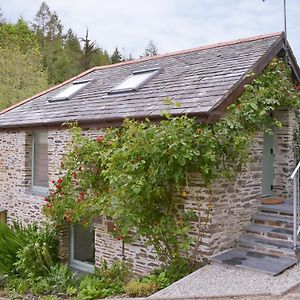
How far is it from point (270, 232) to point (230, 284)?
2.08 m

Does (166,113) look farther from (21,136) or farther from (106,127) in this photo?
(21,136)

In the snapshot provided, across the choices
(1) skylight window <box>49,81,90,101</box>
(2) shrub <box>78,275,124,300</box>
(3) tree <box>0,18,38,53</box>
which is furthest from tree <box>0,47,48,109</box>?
(2) shrub <box>78,275,124,300</box>

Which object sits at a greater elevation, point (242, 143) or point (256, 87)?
point (256, 87)

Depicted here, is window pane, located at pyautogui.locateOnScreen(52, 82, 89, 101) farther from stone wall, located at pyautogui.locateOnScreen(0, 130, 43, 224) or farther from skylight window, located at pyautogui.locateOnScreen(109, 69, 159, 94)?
skylight window, located at pyautogui.locateOnScreen(109, 69, 159, 94)

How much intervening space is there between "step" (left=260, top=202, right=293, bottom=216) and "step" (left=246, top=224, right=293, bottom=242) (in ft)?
1.56

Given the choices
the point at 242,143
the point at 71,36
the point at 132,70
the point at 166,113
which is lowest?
the point at 242,143

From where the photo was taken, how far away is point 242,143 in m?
7.59

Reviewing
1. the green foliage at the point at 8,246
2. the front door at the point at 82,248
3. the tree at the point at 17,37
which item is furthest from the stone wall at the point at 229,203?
the tree at the point at 17,37

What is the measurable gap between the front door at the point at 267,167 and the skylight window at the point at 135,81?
10.6 feet

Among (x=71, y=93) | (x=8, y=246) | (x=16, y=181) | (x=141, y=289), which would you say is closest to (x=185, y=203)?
(x=141, y=289)

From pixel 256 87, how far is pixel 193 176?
7.62 feet

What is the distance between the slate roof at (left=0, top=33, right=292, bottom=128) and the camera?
8117 mm

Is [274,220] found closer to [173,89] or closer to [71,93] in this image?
Result: [173,89]

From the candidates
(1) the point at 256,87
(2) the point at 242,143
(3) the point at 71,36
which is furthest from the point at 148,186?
(3) the point at 71,36
